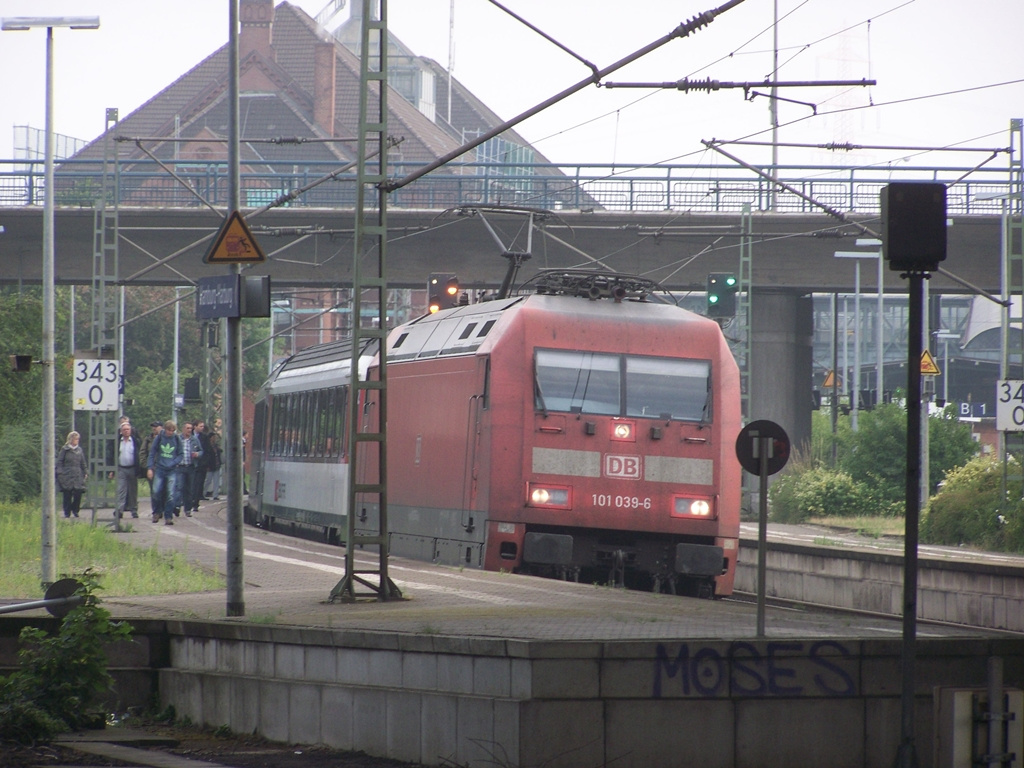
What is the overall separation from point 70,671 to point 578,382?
24.3 ft

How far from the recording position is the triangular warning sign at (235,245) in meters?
12.2

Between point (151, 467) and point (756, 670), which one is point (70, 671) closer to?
point (756, 670)

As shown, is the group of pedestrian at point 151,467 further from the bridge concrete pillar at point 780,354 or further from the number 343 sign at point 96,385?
the bridge concrete pillar at point 780,354

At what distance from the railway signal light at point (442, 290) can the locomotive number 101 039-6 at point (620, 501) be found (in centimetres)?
939

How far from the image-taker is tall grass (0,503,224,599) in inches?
621

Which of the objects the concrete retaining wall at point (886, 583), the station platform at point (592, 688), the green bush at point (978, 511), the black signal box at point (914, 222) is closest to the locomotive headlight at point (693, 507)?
the concrete retaining wall at point (886, 583)

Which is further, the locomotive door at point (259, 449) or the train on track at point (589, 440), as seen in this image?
the locomotive door at point (259, 449)

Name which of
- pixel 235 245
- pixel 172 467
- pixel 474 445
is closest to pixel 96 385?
pixel 172 467

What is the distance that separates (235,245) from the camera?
12188 millimetres

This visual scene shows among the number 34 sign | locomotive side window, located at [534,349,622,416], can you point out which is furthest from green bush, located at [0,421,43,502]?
the number 34 sign

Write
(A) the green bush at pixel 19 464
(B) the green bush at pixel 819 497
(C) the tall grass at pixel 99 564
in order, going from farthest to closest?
(B) the green bush at pixel 819 497, (A) the green bush at pixel 19 464, (C) the tall grass at pixel 99 564

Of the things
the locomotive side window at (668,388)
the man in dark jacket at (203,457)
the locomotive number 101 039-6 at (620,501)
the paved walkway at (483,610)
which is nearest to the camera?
the paved walkway at (483,610)

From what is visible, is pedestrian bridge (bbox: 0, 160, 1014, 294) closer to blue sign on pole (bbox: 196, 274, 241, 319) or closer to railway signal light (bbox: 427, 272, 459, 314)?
railway signal light (bbox: 427, 272, 459, 314)

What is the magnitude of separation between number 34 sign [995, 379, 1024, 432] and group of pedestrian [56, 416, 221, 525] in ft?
43.9
